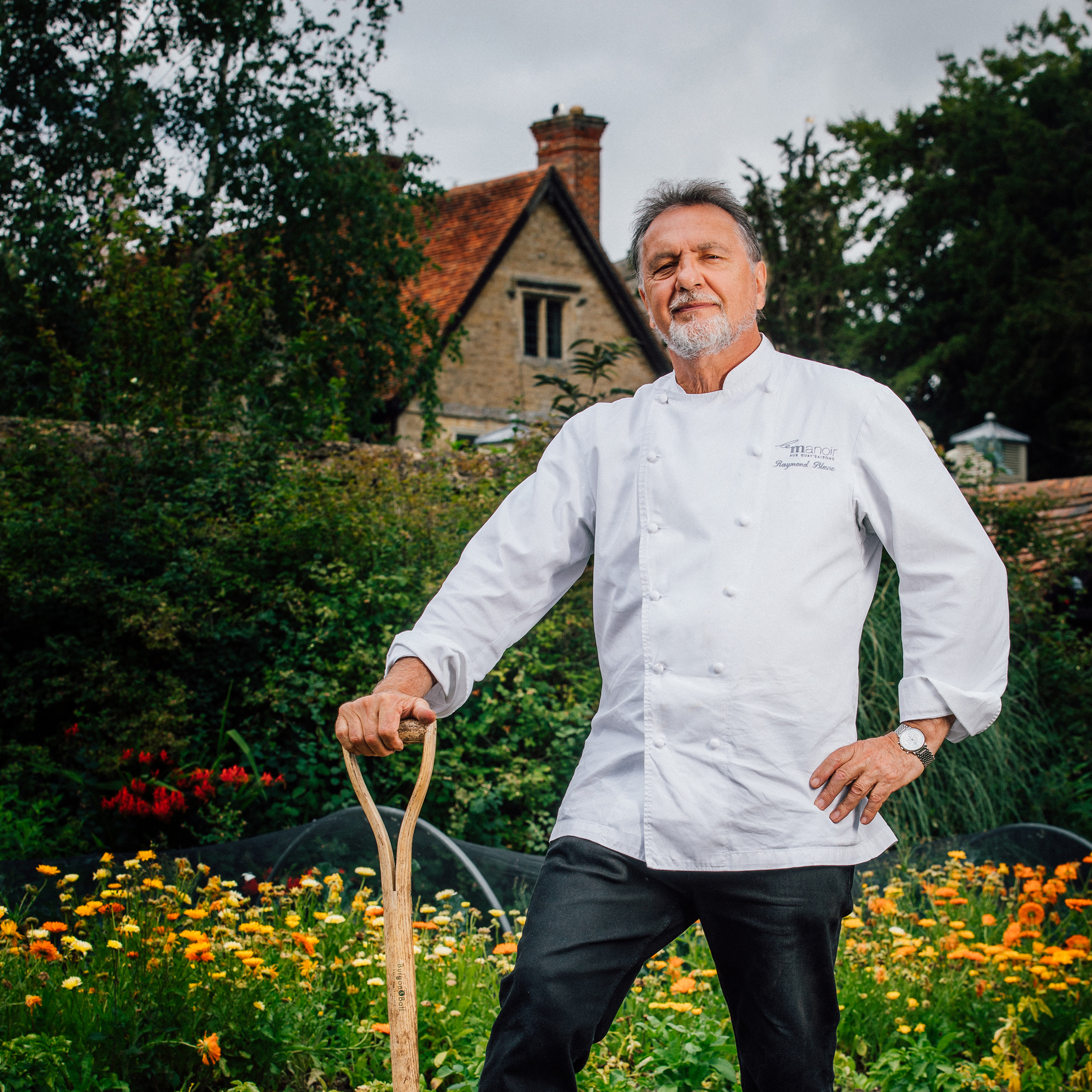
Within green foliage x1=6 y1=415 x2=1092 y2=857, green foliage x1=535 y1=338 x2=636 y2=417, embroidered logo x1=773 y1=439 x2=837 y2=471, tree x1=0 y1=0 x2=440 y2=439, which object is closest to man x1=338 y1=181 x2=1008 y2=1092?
embroidered logo x1=773 y1=439 x2=837 y2=471

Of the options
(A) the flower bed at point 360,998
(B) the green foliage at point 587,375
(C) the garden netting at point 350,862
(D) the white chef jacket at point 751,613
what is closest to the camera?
(D) the white chef jacket at point 751,613

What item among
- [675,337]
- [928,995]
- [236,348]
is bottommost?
[928,995]

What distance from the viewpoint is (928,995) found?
3.78m

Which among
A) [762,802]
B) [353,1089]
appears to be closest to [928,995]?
[353,1089]

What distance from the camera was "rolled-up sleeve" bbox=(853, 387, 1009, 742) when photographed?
203cm

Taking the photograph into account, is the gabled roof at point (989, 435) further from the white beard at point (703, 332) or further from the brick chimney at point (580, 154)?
the white beard at point (703, 332)

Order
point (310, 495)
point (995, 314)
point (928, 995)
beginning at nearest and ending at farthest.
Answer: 1. point (928, 995)
2. point (310, 495)
3. point (995, 314)

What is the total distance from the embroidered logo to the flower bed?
5.38 ft

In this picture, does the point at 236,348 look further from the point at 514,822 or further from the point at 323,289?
the point at 514,822

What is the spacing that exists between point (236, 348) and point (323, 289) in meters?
4.23

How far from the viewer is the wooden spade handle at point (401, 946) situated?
1729 millimetres

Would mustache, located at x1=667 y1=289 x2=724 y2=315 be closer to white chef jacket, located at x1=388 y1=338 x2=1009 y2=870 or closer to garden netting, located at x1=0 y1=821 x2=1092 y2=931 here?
white chef jacket, located at x1=388 y1=338 x2=1009 y2=870

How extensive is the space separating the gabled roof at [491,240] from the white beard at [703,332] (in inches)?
632

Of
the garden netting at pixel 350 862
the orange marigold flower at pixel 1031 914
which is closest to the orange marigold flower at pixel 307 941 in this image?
the garden netting at pixel 350 862
